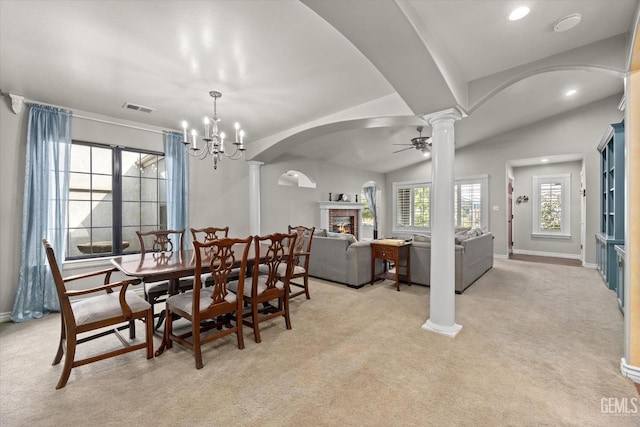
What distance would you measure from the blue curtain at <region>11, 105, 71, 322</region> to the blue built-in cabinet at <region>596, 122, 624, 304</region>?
23.1ft

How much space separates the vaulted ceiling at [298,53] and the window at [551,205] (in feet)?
19.5

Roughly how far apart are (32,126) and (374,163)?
696 cm

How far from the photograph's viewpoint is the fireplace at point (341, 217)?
7203 mm

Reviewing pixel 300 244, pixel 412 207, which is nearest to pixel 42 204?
pixel 300 244

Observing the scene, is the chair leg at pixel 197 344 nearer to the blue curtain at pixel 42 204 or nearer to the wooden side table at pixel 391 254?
the blue curtain at pixel 42 204

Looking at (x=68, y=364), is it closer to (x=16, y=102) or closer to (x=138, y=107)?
(x=138, y=107)

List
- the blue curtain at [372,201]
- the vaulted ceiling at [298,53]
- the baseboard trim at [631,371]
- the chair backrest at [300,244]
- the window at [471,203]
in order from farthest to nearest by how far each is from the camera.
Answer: the blue curtain at [372,201], the window at [471,203], the chair backrest at [300,244], the baseboard trim at [631,371], the vaulted ceiling at [298,53]

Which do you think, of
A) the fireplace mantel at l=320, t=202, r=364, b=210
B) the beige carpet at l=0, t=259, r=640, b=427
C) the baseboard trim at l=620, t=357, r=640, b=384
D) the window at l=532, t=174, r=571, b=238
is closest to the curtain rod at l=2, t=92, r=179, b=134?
the beige carpet at l=0, t=259, r=640, b=427

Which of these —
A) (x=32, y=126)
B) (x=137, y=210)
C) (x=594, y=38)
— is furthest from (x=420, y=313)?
(x=32, y=126)

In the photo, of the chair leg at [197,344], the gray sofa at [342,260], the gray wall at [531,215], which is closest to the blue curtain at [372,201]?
the gray wall at [531,215]

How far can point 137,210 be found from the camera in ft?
14.0

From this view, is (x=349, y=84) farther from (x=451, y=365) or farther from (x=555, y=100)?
(x=555, y=100)

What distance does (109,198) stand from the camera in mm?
4012

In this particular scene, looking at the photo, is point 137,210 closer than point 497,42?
No
